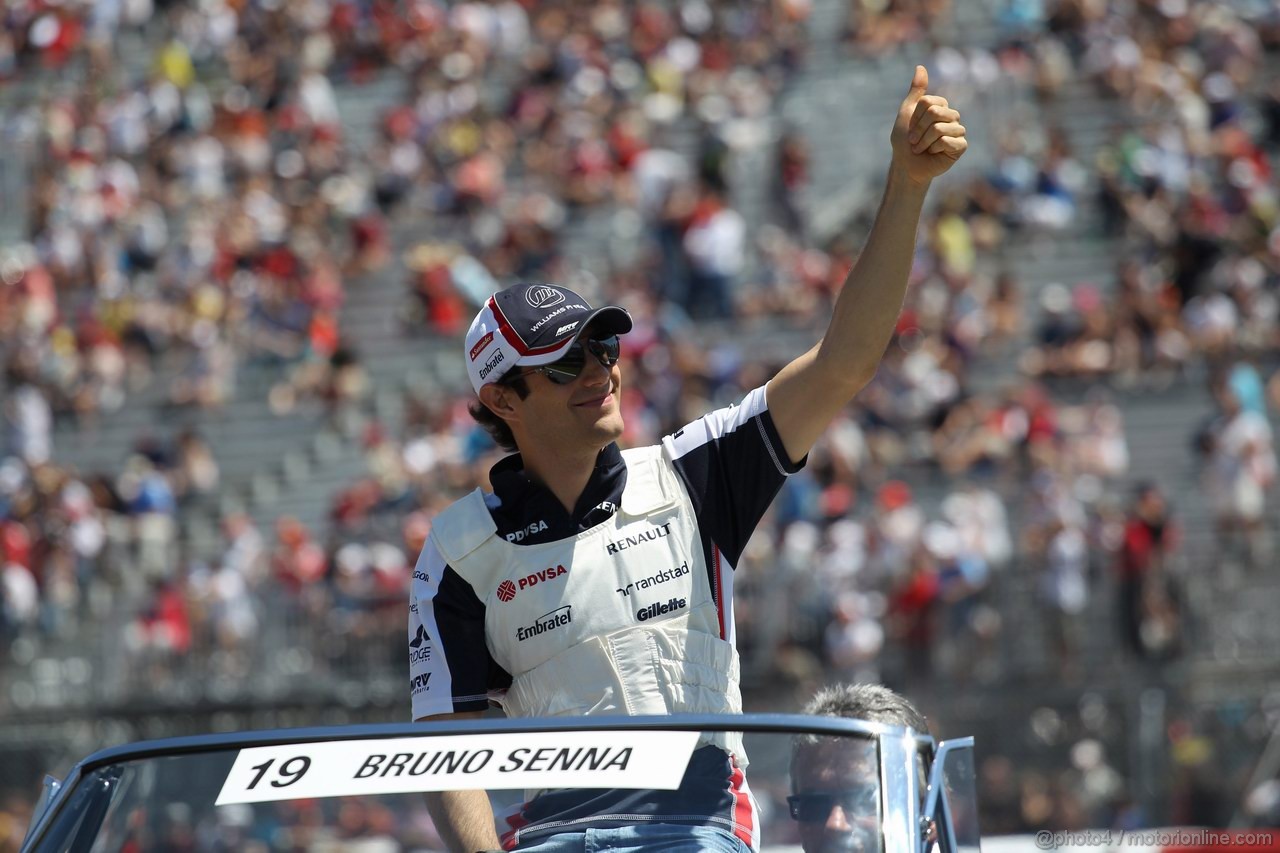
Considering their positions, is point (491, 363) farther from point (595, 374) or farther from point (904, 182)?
point (904, 182)

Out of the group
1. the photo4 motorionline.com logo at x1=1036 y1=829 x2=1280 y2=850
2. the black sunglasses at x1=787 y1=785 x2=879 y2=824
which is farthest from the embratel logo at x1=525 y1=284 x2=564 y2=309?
the photo4 motorionline.com logo at x1=1036 y1=829 x2=1280 y2=850

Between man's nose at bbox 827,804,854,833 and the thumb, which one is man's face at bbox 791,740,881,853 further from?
the thumb

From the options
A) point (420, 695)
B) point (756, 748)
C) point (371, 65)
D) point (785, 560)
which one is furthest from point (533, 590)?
point (371, 65)

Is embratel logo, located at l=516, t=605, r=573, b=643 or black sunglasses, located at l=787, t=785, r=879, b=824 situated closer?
black sunglasses, located at l=787, t=785, r=879, b=824

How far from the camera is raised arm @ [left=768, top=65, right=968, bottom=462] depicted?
354 centimetres

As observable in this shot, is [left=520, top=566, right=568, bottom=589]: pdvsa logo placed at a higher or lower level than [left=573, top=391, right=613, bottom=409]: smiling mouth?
lower

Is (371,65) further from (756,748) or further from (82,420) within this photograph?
(756,748)

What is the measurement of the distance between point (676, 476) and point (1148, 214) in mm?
13450

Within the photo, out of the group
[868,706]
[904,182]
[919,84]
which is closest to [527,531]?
[868,706]

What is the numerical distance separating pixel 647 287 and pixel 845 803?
14.3 meters

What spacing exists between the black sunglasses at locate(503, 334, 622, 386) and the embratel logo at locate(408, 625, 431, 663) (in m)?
0.52

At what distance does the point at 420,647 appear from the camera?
12.1ft

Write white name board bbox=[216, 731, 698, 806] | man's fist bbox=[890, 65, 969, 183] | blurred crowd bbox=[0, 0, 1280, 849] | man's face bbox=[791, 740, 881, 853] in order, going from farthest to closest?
blurred crowd bbox=[0, 0, 1280, 849] → man's fist bbox=[890, 65, 969, 183] → white name board bbox=[216, 731, 698, 806] → man's face bbox=[791, 740, 881, 853]

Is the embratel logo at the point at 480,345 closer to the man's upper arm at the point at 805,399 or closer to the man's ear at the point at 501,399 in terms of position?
the man's ear at the point at 501,399
